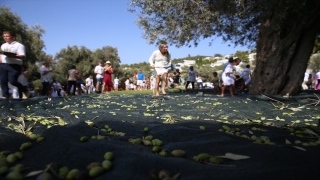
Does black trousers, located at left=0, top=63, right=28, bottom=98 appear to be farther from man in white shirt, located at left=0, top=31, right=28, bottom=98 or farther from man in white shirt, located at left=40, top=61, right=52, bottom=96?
man in white shirt, located at left=40, top=61, right=52, bottom=96

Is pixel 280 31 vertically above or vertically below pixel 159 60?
above

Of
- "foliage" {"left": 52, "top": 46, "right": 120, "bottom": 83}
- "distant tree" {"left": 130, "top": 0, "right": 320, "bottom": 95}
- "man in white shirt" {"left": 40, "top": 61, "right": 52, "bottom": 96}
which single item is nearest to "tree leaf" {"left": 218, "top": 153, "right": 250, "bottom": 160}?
"distant tree" {"left": 130, "top": 0, "right": 320, "bottom": 95}

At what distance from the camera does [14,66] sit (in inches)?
268

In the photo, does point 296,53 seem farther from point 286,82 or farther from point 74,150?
point 74,150

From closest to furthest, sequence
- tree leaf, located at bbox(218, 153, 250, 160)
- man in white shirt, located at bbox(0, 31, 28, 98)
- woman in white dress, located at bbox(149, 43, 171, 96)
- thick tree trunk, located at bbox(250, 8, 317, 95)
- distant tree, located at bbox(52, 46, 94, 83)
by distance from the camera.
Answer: tree leaf, located at bbox(218, 153, 250, 160) → man in white shirt, located at bbox(0, 31, 28, 98) → woman in white dress, located at bbox(149, 43, 171, 96) → thick tree trunk, located at bbox(250, 8, 317, 95) → distant tree, located at bbox(52, 46, 94, 83)

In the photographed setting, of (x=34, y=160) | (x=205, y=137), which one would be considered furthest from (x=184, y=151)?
(x=34, y=160)

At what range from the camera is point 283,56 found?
8922 millimetres

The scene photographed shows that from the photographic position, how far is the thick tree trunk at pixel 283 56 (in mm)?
8648

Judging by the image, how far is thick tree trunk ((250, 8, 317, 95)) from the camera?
28.4 ft

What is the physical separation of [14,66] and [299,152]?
714 cm

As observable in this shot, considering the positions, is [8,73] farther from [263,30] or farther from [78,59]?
[78,59]

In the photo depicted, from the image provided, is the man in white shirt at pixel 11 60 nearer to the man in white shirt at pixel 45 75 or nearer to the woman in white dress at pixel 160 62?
the woman in white dress at pixel 160 62

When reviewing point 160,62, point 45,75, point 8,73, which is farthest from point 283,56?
point 45,75

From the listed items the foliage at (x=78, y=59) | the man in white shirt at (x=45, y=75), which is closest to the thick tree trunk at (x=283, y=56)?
the man in white shirt at (x=45, y=75)
